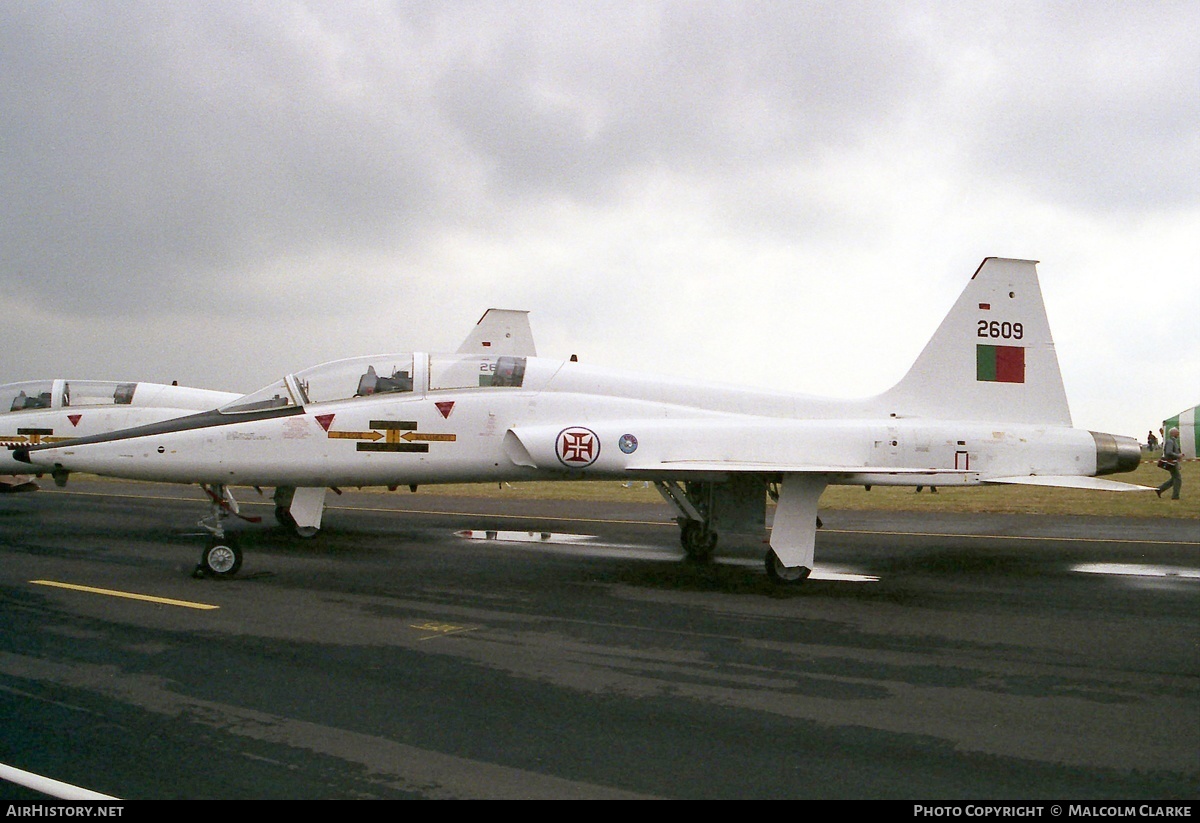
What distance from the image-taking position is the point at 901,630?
742cm

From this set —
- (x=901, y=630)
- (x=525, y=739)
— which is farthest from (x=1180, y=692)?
(x=525, y=739)

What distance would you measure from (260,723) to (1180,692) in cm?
588

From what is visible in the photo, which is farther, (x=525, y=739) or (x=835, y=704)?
(x=835, y=704)

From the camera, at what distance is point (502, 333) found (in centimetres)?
1934

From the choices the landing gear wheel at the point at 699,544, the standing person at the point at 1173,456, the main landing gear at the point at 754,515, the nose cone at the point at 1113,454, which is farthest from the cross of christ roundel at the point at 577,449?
the standing person at the point at 1173,456

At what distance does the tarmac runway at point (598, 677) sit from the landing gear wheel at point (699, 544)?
0.34 meters

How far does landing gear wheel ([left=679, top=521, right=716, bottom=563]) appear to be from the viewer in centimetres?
1177

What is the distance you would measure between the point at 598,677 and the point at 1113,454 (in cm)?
901

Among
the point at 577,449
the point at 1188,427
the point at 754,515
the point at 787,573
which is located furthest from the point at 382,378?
the point at 1188,427

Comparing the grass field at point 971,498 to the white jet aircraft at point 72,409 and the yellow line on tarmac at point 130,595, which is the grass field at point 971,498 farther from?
the yellow line on tarmac at point 130,595

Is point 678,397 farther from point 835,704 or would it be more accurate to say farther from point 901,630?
point 835,704

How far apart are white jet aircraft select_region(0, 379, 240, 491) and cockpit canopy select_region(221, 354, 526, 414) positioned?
22.9ft

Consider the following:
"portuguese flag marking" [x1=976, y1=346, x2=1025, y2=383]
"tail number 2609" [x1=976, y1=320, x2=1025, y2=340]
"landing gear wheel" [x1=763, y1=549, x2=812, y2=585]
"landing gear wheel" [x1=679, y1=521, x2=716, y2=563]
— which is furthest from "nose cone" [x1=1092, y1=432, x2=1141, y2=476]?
"landing gear wheel" [x1=679, y1=521, x2=716, y2=563]

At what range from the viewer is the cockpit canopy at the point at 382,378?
10.2 meters
